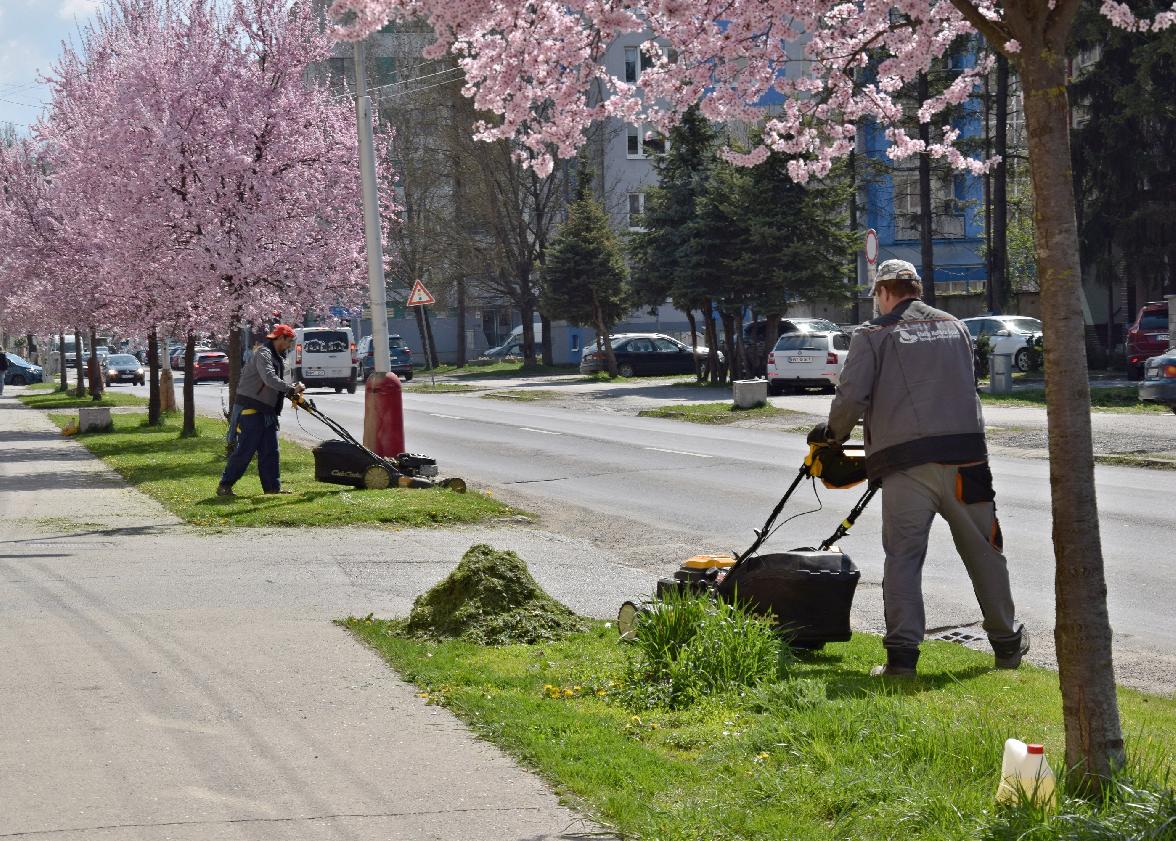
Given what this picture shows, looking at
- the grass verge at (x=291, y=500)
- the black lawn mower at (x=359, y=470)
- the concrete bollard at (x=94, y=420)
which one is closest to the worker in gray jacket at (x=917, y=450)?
the grass verge at (x=291, y=500)

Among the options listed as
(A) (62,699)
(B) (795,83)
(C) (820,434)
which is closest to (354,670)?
(A) (62,699)

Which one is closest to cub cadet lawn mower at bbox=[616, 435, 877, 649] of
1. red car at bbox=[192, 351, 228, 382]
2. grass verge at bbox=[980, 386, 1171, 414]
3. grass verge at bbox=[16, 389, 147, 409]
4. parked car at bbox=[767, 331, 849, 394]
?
grass verge at bbox=[980, 386, 1171, 414]

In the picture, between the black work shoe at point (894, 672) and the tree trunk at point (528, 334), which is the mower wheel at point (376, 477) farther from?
the tree trunk at point (528, 334)

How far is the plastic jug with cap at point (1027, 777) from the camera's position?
4.39m

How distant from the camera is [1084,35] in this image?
39156 millimetres

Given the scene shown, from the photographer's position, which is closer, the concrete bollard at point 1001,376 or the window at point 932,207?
the concrete bollard at point 1001,376

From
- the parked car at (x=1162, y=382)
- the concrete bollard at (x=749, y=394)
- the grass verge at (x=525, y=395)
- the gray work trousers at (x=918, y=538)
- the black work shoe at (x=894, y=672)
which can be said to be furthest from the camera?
the grass verge at (x=525, y=395)

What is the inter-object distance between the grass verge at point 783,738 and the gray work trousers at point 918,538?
0.95ft

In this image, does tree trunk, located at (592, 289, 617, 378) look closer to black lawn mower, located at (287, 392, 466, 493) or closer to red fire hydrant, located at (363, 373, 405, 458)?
red fire hydrant, located at (363, 373, 405, 458)

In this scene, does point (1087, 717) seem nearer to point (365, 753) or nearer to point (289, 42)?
point (365, 753)

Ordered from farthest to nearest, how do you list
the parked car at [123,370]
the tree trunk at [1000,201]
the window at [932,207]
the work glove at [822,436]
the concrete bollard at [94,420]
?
the parked car at [123,370] < the window at [932,207] < the tree trunk at [1000,201] < the concrete bollard at [94,420] < the work glove at [822,436]

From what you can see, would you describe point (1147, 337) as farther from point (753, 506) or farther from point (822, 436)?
point (822, 436)

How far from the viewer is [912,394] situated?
6926 millimetres

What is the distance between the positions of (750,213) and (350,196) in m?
20.5
